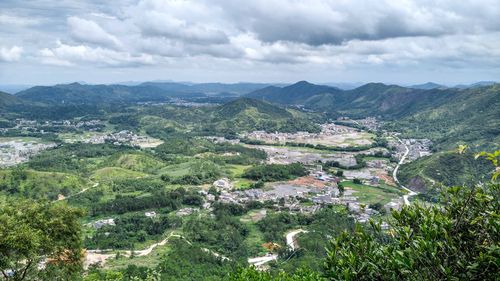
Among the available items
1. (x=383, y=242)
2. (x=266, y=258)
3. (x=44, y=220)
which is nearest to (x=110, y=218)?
(x=266, y=258)

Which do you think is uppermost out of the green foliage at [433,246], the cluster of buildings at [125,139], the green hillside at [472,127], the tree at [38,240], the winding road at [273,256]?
the green foliage at [433,246]

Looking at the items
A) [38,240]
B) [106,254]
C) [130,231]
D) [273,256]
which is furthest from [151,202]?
[38,240]

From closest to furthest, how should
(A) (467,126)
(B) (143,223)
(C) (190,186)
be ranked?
(B) (143,223) → (C) (190,186) → (A) (467,126)

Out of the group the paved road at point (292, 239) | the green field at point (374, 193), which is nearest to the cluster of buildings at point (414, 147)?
the green field at point (374, 193)

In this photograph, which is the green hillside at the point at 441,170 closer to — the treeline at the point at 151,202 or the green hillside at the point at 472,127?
the green hillside at the point at 472,127

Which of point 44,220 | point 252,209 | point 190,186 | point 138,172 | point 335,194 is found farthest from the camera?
point 138,172

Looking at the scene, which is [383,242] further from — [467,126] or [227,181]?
[467,126]

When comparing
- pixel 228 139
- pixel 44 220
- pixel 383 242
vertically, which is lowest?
pixel 228 139
